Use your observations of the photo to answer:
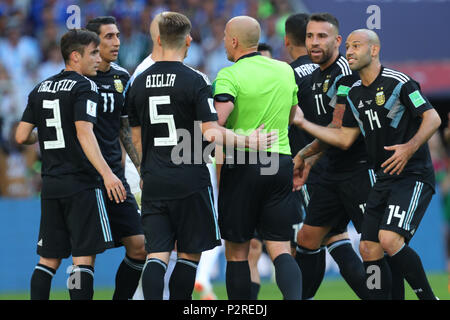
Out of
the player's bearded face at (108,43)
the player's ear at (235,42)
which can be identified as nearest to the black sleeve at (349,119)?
the player's ear at (235,42)

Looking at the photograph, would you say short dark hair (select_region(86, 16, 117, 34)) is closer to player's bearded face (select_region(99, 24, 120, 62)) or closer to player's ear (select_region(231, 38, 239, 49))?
player's bearded face (select_region(99, 24, 120, 62))

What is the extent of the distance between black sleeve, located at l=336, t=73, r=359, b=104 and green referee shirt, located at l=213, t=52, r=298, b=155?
0.90 m

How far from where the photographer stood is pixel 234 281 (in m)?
6.95

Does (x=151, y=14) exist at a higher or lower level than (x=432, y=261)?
higher

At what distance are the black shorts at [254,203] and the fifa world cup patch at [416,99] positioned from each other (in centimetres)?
118

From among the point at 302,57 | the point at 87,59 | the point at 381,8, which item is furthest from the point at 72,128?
the point at 381,8

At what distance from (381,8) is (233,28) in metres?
11.5

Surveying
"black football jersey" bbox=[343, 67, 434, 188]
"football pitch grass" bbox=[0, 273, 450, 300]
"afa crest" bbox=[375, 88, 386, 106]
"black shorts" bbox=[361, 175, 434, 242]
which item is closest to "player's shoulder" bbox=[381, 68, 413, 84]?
"black football jersey" bbox=[343, 67, 434, 188]

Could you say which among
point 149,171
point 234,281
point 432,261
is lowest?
point 432,261

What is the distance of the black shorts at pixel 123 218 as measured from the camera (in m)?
7.48

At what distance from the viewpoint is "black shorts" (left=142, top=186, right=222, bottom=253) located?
656 centimetres

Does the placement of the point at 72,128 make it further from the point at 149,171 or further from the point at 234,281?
the point at 234,281

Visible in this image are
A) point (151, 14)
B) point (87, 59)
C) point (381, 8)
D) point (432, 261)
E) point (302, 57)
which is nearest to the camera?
point (87, 59)

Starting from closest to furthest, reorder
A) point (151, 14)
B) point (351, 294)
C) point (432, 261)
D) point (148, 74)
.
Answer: point (148, 74), point (351, 294), point (432, 261), point (151, 14)
